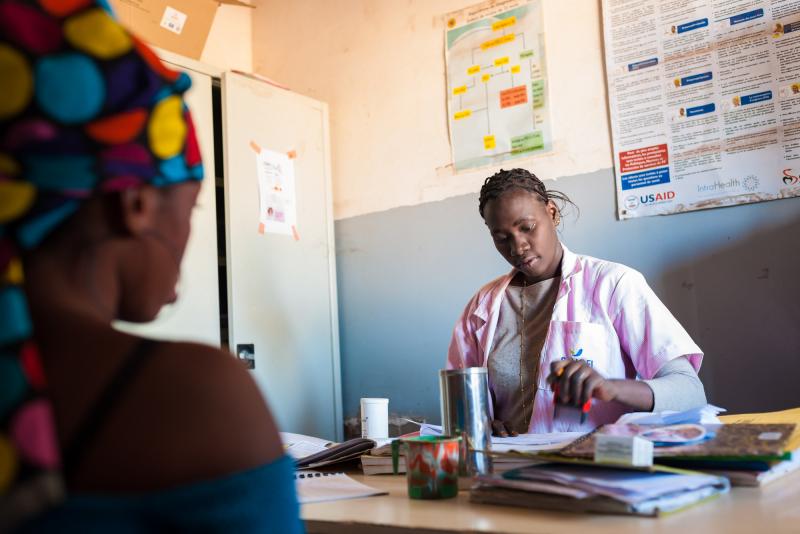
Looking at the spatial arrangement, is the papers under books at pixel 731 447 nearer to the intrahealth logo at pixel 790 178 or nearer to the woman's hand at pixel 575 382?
the woman's hand at pixel 575 382

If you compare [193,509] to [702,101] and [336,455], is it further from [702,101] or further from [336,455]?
[702,101]

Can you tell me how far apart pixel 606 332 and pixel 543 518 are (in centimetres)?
105

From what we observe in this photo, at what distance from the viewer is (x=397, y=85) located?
305 cm

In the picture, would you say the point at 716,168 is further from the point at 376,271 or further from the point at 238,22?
the point at 238,22

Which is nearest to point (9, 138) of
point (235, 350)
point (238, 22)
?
point (235, 350)

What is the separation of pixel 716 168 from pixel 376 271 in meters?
1.39

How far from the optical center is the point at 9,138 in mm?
570

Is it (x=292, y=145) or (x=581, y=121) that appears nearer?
(x=581, y=121)

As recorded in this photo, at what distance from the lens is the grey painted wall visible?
2158mm

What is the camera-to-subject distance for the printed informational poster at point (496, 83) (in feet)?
8.73

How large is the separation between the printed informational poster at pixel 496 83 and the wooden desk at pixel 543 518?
180 cm

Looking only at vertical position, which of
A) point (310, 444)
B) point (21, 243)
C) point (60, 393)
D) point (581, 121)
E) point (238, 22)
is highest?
point (238, 22)

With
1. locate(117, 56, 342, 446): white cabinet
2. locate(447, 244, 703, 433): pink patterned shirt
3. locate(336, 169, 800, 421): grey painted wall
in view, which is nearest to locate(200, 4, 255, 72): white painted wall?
locate(117, 56, 342, 446): white cabinet

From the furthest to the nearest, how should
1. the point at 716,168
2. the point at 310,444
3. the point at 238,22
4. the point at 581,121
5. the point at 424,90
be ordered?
the point at 238,22, the point at 424,90, the point at 581,121, the point at 716,168, the point at 310,444
